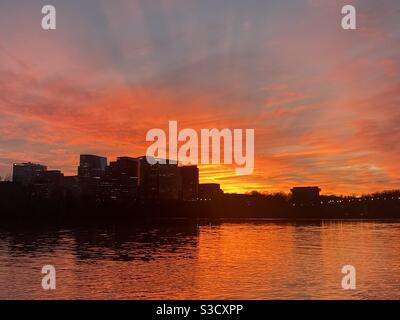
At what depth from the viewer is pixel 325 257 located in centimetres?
6278

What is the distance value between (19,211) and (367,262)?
14761cm

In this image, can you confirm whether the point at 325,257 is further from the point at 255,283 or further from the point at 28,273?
the point at 28,273

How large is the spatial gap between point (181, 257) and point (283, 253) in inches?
630

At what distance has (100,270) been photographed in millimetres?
48125

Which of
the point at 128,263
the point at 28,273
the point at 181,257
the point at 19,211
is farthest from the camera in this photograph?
the point at 19,211

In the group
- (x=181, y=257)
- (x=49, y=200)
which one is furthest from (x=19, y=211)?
(x=181, y=257)

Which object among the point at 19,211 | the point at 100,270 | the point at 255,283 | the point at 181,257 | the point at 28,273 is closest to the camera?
the point at 255,283
